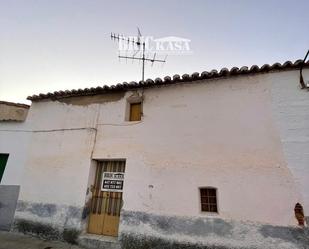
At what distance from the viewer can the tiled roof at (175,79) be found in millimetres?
4805

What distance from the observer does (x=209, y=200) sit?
4.62 metres

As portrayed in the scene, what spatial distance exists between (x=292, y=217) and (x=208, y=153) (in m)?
2.00

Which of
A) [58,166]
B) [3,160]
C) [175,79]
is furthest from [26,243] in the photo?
[175,79]

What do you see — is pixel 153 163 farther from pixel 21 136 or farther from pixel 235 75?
pixel 21 136

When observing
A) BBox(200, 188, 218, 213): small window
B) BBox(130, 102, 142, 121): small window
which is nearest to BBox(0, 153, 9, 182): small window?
BBox(130, 102, 142, 121): small window

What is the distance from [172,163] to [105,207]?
228 centimetres

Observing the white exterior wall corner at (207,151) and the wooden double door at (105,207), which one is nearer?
the white exterior wall corner at (207,151)

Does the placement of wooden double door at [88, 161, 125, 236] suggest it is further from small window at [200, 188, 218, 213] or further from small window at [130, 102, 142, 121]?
small window at [200, 188, 218, 213]

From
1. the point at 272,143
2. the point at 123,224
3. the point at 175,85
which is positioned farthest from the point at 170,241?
the point at 175,85

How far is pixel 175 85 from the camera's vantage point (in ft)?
18.7

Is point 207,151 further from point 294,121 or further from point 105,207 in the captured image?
point 105,207

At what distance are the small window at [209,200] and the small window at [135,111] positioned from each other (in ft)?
8.61

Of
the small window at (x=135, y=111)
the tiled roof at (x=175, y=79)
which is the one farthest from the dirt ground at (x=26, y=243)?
the tiled roof at (x=175, y=79)

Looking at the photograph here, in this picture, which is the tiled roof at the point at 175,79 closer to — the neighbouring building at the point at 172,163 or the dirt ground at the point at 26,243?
the neighbouring building at the point at 172,163
